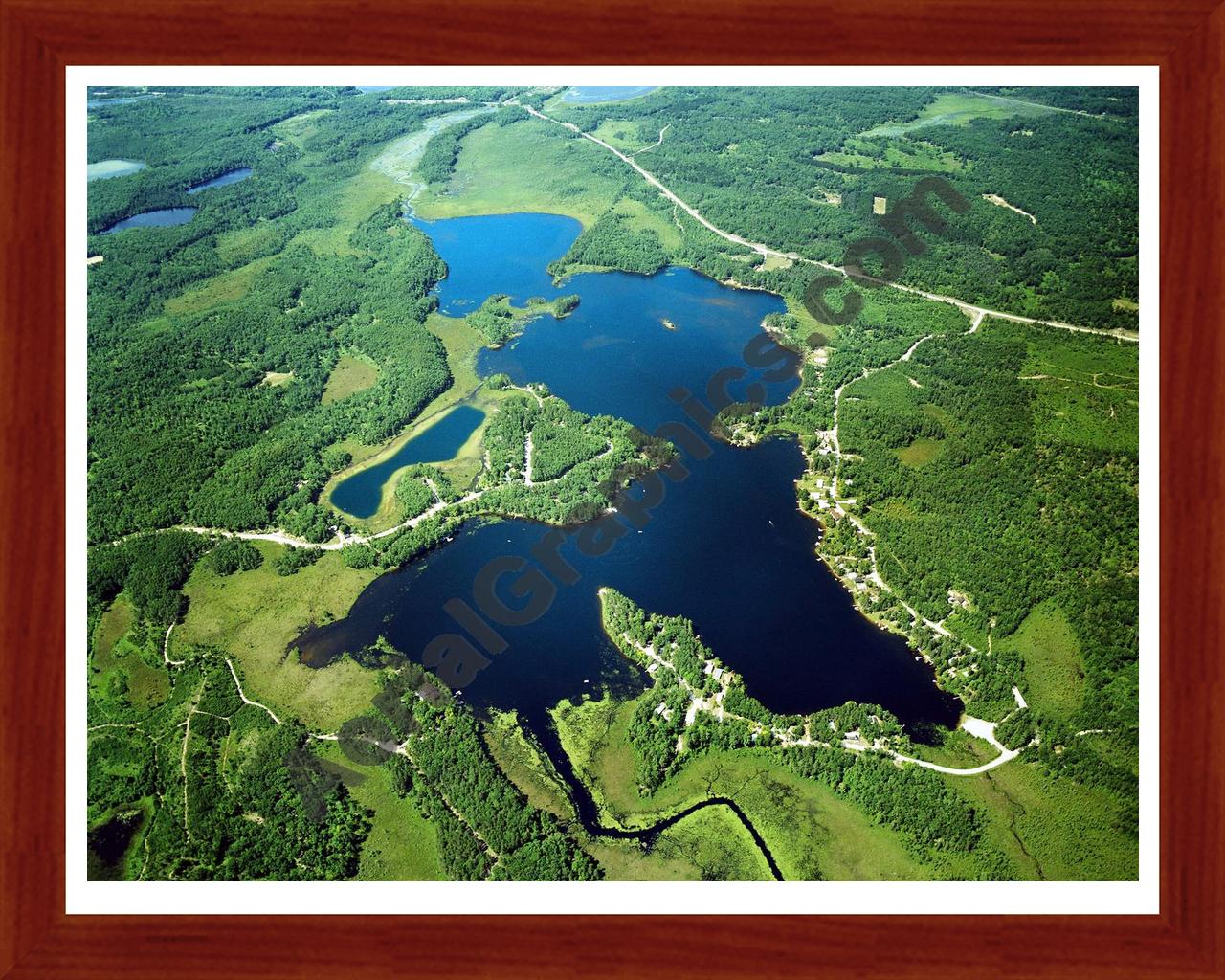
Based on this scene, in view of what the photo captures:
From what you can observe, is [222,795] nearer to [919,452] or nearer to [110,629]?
[110,629]

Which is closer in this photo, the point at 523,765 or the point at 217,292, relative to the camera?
the point at 523,765

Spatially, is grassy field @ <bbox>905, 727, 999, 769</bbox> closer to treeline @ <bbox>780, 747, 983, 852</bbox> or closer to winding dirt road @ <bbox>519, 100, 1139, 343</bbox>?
treeline @ <bbox>780, 747, 983, 852</bbox>

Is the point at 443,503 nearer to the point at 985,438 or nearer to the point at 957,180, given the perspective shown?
the point at 985,438

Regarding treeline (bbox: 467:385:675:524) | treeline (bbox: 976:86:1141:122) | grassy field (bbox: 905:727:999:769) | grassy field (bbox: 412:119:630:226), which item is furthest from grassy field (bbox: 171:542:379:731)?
treeline (bbox: 976:86:1141:122)

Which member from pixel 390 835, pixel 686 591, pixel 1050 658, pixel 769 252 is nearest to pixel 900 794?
pixel 1050 658

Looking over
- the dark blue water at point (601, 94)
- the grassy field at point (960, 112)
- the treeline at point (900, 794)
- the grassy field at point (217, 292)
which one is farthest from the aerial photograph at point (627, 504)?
the dark blue water at point (601, 94)

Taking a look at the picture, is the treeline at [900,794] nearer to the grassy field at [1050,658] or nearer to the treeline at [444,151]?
the grassy field at [1050,658]
